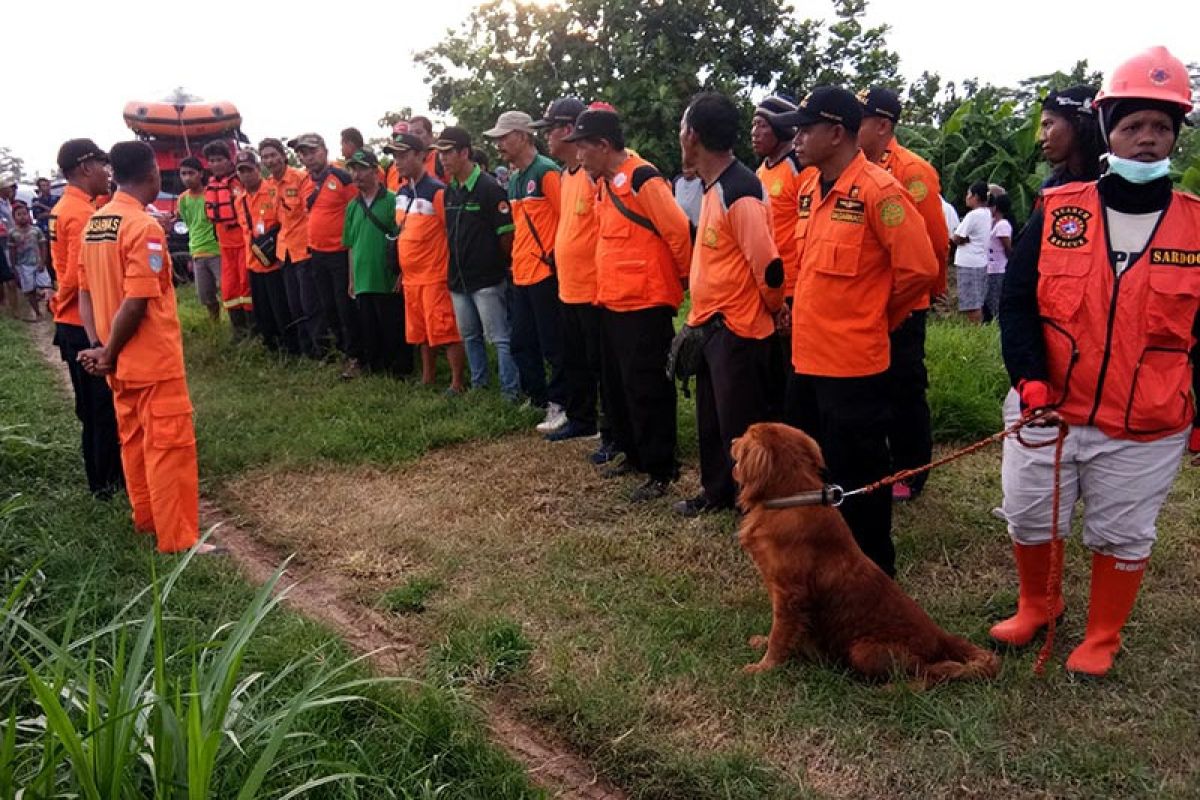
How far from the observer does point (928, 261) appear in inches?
136

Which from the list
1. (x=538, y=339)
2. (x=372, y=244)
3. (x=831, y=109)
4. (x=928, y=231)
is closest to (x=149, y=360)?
(x=538, y=339)

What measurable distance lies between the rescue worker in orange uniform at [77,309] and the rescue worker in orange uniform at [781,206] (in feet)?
11.9

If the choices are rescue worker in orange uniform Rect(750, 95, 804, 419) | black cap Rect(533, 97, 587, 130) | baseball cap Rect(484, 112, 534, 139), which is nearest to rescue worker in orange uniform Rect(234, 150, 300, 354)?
baseball cap Rect(484, 112, 534, 139)

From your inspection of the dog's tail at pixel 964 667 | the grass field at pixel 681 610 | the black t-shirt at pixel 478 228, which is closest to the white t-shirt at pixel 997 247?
the grass field at pixel 681 610

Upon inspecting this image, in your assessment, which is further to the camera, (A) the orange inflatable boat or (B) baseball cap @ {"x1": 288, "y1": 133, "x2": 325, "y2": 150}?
(A) the orange inflatable boat

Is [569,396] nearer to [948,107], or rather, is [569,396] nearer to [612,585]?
[612,585]

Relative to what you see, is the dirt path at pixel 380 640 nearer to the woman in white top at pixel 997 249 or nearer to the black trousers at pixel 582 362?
the black trousers at pixel 582 362

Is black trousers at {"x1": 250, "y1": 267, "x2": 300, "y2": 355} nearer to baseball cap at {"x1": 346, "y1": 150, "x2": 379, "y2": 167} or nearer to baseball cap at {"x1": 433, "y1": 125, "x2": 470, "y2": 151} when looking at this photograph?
baseball cap at {"x1": 346, "y1": 150, "x2": 379, "y2": 167}

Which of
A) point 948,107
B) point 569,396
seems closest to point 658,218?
point 569,396

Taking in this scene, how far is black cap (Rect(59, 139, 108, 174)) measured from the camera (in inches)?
197

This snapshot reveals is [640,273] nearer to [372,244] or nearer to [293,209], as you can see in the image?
[372,244]

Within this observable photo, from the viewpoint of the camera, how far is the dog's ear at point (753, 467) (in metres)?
3.21

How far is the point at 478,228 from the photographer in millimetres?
6914

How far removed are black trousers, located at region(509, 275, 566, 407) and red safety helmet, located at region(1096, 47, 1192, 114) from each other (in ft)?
13.2
